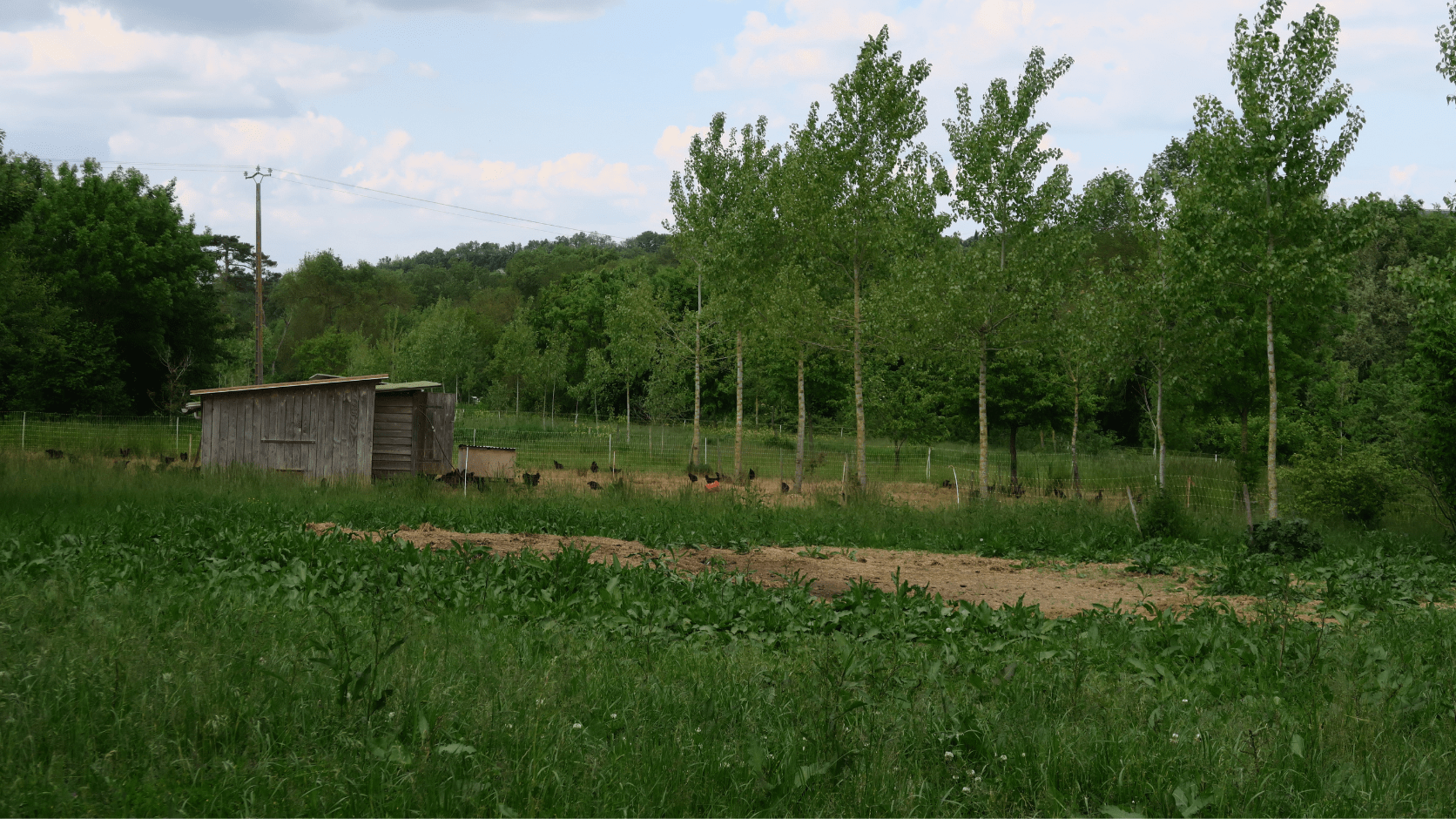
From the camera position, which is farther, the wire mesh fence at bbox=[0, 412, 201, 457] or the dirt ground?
the wire mesh fence at bbox=[0, 412, 201, 457]

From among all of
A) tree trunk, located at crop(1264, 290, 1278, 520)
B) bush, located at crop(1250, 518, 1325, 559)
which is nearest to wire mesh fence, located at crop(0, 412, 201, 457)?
bush, located at crop(1250, 518, 1325, 559)

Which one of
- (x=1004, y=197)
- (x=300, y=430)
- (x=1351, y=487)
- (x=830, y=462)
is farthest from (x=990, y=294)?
(x=300, y=430)

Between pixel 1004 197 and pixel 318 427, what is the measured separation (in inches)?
659

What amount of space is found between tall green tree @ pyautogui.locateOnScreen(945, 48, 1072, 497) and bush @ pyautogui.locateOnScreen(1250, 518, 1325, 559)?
8.18 metres

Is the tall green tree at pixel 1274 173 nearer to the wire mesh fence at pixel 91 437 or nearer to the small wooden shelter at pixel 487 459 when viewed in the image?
the small wooden shelter at pixel 487 459

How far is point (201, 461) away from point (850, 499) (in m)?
15.0

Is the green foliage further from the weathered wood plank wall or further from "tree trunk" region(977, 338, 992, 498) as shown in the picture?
"tree trunk" region(977, 338, 992, 498)

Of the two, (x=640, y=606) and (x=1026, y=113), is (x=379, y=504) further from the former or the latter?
(x=1026, y=113)

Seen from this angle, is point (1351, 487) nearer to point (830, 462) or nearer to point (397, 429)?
point (830, 462)

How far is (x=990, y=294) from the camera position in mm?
20984

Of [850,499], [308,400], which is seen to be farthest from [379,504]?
[850,499]

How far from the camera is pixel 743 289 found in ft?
84.1

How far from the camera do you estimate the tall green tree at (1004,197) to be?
68.4 ft

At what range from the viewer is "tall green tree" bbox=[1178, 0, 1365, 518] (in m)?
15.0
